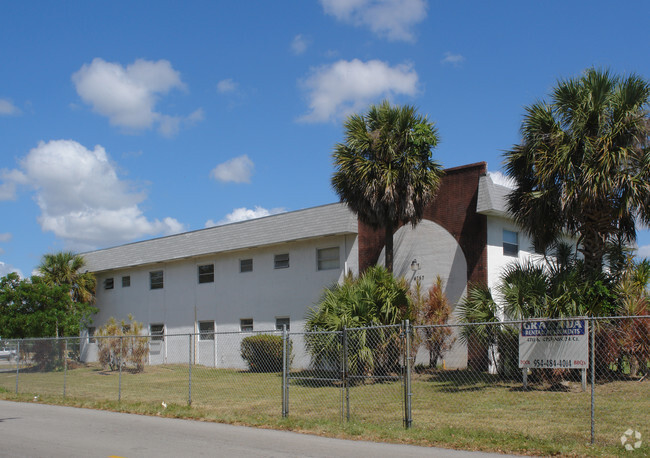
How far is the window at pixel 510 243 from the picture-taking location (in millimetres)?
22391

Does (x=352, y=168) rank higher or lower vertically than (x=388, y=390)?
higher

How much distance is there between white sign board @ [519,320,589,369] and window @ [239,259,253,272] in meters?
19.0

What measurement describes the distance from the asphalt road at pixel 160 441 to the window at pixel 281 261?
1396 centimetres

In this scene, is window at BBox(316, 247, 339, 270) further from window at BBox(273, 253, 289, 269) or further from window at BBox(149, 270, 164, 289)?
window at BBox(149, 270, 164, 289)

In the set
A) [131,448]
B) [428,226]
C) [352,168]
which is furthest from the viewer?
[428,226]

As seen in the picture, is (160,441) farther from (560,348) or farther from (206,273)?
(206,273)

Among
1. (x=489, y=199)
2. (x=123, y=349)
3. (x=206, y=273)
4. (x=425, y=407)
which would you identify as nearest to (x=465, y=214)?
(x=489, y=199)

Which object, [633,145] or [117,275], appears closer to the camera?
[633,145]

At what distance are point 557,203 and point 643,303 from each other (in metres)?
3.34

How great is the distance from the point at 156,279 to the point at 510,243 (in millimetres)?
18862

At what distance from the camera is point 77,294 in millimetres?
34500

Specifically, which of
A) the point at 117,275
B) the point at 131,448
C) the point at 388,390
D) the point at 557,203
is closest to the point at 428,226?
the point at 557,203

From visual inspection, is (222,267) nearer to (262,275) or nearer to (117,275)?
(262,275)

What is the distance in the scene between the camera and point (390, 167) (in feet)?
67.8
